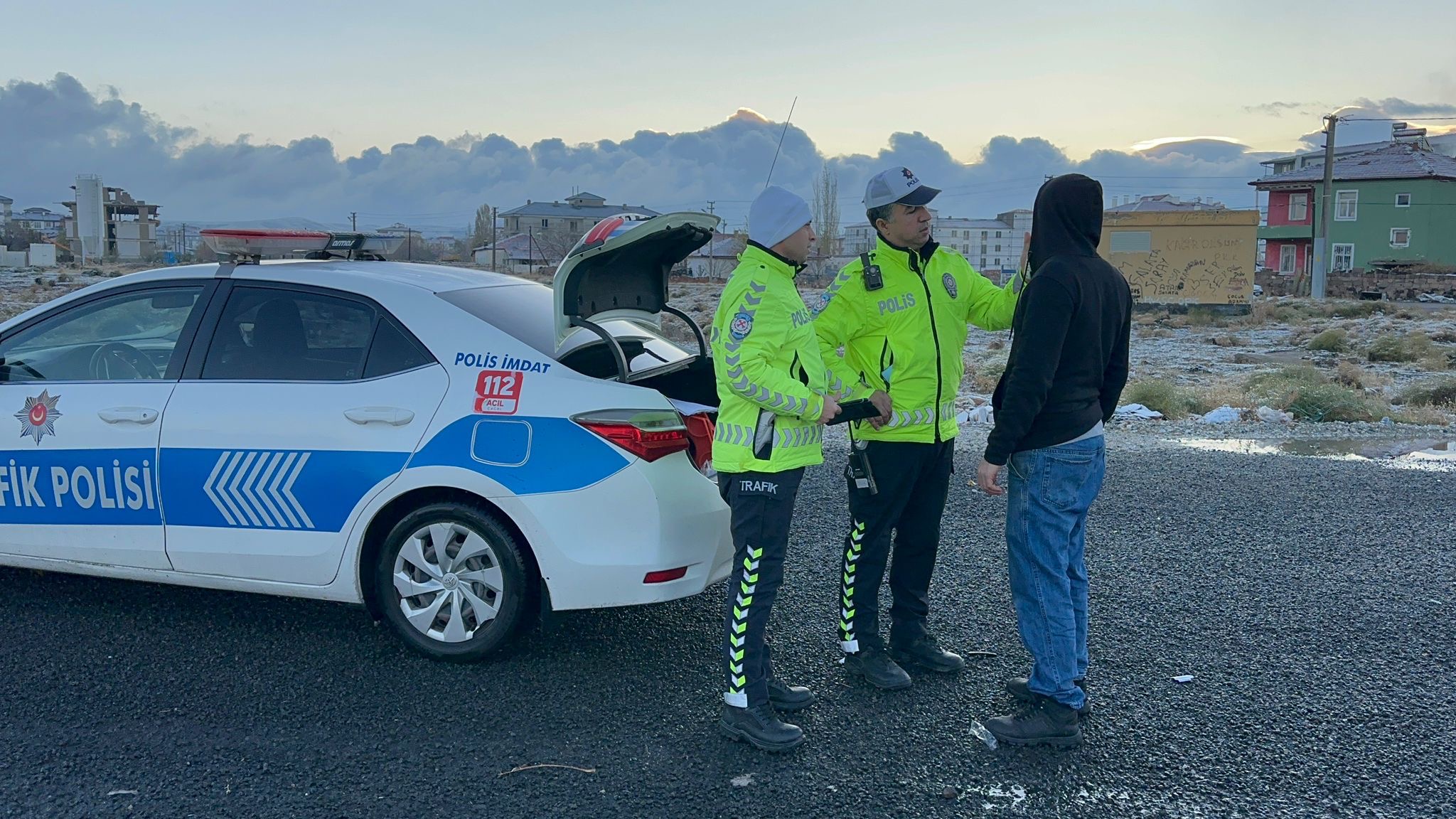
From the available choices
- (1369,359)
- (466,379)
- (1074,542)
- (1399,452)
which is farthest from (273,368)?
(1369,359)

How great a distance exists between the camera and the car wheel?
4227 mm

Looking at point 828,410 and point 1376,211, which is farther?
point 1376,211

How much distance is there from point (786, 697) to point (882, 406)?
3.66ft

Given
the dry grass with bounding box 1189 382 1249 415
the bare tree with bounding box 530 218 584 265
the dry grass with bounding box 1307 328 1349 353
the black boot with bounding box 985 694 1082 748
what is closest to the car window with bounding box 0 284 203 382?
the black boot with bounding box 985 694 1082 748

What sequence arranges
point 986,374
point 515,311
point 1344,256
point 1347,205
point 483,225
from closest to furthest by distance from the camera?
point 515,311 → point 986,374 → point 1347,205 → point 1344,256 → point 483,225

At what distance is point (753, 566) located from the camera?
12.4ft

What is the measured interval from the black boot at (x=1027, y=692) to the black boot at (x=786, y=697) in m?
0.77

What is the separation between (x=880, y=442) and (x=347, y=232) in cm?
276

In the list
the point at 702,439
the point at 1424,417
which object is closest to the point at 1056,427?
the point at 702,439

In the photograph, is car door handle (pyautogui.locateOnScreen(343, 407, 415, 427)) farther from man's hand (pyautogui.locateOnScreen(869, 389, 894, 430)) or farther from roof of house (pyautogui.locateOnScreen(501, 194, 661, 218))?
roof of house (pyautogui.locateOnScreen(501, 194, 661, 218))

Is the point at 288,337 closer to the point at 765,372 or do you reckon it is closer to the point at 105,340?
the point at 105,340

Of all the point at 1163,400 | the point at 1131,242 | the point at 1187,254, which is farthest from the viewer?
the point at 1131,242

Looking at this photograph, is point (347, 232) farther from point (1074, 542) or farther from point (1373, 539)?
point (1373, 539)

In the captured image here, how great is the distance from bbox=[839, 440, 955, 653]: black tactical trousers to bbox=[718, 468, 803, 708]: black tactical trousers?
494 millimetres
